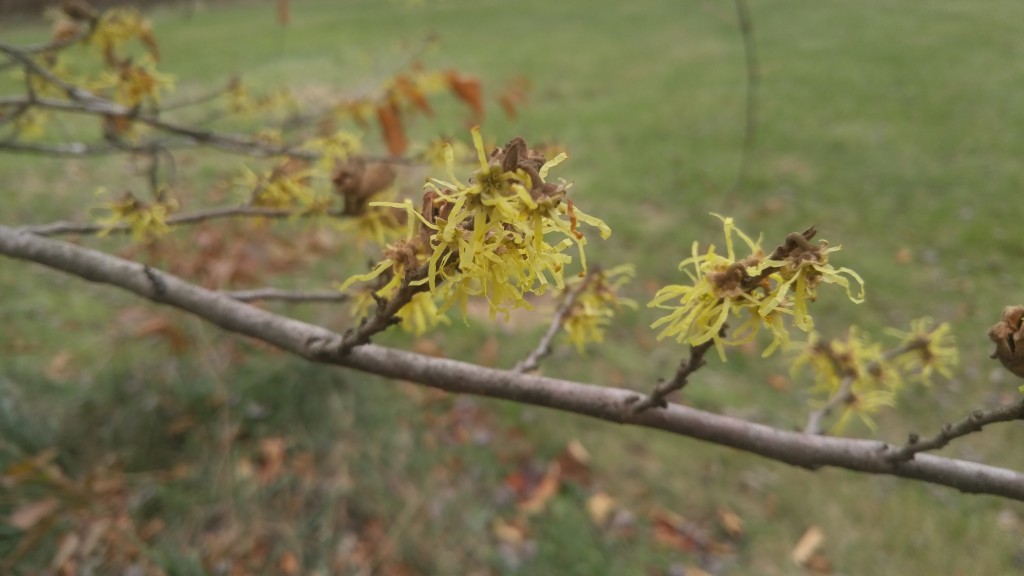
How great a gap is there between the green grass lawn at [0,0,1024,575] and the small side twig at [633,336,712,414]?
75.6 inches

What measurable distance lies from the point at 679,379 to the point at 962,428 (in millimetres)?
354

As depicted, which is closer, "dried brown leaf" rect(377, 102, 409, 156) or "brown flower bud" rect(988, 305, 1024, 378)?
"brown flower bud" rect(988, 305, 1024, 378)

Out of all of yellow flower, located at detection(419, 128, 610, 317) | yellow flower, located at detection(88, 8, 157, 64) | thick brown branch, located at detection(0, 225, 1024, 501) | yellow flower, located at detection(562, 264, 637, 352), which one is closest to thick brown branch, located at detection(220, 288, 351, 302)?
thick brown branch, located at detection(0, 225, 1024, 501)

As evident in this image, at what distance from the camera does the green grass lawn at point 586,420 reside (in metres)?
2.59

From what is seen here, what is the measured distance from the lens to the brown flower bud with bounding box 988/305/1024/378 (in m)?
0.75

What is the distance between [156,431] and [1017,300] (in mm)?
4482

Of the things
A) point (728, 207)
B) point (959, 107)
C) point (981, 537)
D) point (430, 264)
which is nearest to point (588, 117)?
point (728, 207)

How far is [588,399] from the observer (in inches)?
38.3

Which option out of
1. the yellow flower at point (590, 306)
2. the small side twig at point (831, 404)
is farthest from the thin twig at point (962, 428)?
the yellow flower at point (590, 306)

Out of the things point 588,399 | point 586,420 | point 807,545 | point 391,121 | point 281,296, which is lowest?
point 586,420

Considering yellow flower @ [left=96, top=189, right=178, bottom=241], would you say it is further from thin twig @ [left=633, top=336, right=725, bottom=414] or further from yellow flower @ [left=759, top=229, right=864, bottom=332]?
yellow flower @ [left=759, top=229, right=864, bottom=332]

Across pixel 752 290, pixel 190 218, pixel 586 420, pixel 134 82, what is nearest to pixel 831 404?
pixel 752 290

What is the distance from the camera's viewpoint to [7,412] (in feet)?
8.33

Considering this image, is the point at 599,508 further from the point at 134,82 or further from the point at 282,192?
the point at 134,82
